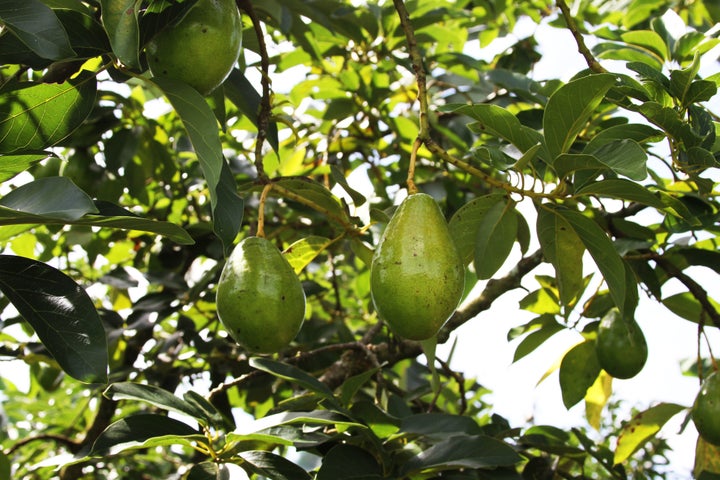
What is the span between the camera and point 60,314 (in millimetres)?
984

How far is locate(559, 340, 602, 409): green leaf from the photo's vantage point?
6.05 feet

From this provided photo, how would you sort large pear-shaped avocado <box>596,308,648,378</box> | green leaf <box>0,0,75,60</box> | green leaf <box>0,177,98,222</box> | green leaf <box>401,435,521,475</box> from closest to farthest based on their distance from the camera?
green leaf <box>0,177,98,222</box> → green leaf <box>0,0,75,60</box> → green leaf <box>401,435,521,475</box> → large pear-shaped avocado <box>596,308,648,378</box>

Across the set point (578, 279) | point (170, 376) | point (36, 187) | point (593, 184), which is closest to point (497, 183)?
point (593, 184)

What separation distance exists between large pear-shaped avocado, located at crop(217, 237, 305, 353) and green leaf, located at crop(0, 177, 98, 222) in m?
0.38

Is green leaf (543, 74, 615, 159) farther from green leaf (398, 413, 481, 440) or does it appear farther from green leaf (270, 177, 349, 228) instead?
green leaf (398, 413, 481, 440)

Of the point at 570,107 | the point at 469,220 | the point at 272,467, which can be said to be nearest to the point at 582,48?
the point at 570,107

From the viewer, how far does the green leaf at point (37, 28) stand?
0.90 metres

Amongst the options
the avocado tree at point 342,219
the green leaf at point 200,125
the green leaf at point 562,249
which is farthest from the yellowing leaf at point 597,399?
the green leaf at point 200,125

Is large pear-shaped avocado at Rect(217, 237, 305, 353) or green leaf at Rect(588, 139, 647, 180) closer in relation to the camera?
green leaf at Rect(588, 139, 647, 180)

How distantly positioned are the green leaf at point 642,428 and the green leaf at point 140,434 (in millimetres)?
1060

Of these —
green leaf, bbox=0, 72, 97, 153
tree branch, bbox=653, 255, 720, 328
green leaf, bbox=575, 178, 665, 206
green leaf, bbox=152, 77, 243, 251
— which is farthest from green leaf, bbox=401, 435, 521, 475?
green leaf, bbox=0, 72, 97, 153

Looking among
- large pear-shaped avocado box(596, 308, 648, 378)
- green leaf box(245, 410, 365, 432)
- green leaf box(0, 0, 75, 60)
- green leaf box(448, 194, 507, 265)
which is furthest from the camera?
large pear-shaped avocado box(596, 308, 648, 378)

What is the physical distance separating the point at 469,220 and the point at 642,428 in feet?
2.67

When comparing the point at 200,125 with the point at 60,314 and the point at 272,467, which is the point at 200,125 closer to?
the point at 60,314
